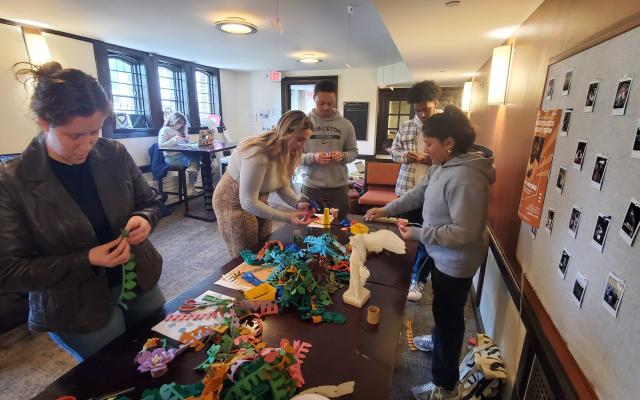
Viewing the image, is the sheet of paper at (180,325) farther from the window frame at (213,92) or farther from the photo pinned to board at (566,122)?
the window frame at (213,92)

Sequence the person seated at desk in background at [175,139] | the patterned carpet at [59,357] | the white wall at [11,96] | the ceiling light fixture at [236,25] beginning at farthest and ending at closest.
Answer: the person seated at desk in background at [175,139] < the white wall at [11,96] < the ceiling light fixture at [236,25] < the patterned carpet at [59,357]

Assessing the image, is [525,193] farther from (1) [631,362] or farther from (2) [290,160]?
(2) [290,160]

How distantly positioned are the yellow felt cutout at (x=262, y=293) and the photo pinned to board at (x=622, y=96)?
1.10 m

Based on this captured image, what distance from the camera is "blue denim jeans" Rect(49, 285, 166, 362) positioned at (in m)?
1.02

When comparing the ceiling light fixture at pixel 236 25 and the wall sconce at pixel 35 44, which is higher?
the ceiling light fixture at pixel 236 25

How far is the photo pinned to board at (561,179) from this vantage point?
1.05 metres

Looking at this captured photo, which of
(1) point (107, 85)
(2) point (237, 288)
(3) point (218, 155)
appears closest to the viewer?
(2) point (237, 288)

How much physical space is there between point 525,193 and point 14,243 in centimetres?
187

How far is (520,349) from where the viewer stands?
1.40 m

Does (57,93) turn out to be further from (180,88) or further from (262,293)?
(180,88)

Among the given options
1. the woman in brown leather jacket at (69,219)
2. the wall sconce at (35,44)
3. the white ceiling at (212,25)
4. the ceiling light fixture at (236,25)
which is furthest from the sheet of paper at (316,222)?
the wall sconce at (35,44)

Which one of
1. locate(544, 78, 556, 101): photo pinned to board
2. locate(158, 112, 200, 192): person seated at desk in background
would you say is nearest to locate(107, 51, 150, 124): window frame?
locate(158, 112, 200, 192): person seated at desk in background

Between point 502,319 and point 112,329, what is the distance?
1825 millimetres

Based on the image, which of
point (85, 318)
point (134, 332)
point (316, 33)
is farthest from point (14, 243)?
point (316, 33)
